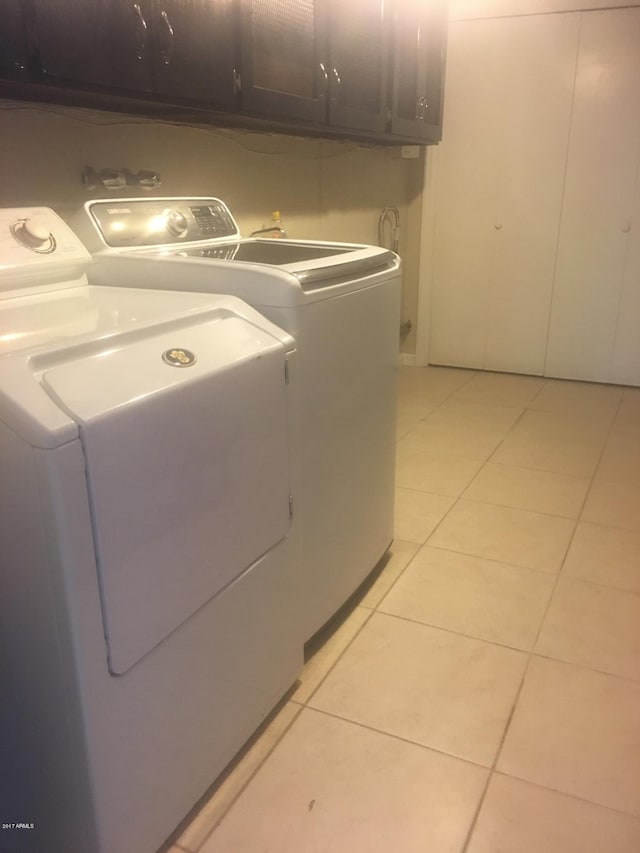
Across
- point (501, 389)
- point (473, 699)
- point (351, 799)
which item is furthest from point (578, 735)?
point (501, 389)

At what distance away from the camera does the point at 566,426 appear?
10.9 ft

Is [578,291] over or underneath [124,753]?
over

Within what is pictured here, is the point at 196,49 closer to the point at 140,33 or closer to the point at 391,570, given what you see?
the point at 140,33

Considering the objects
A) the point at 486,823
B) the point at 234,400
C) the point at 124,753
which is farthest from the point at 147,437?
the point at 486,823

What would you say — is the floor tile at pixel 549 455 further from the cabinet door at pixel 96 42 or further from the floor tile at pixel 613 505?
the cabinet door at pixel 96 42

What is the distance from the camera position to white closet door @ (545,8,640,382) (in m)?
3.44

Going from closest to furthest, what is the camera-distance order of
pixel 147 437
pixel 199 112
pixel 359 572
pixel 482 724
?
pixel 147 437, pixel 482 724, pixel 199 112, pixel 359 572

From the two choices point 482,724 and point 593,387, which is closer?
point 482,724

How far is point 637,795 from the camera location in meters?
1.35

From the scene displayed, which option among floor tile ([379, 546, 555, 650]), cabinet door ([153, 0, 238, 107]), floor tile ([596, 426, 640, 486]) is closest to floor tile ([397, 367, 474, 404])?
floor tile ([596, 426, 640, 486])

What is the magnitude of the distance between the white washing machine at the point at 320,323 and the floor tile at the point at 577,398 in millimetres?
1857

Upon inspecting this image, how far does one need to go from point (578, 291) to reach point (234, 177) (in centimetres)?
226

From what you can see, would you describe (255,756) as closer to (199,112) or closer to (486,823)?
(486,823)

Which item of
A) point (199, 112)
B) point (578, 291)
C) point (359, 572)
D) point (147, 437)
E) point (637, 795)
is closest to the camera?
point (147, 437)
